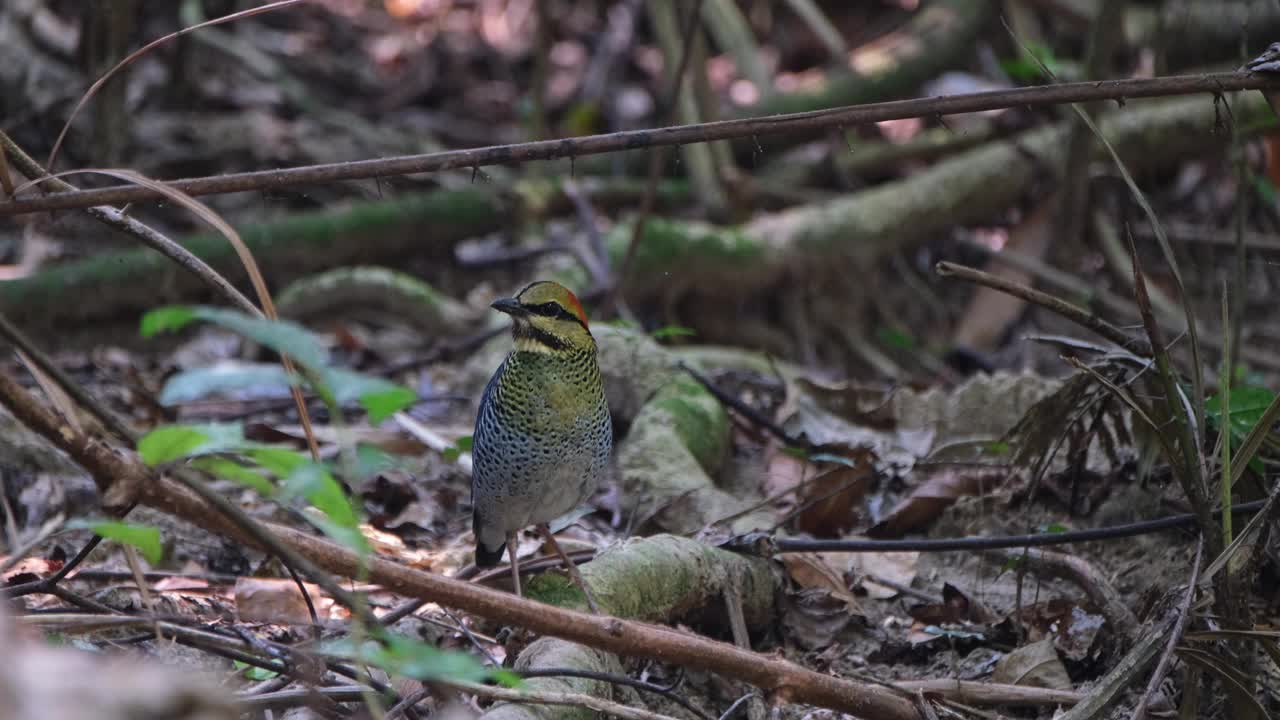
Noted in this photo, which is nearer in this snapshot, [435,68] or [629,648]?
[629,648]

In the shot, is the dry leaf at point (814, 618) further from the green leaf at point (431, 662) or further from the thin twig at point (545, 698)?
the green leaf at point (431, 662)

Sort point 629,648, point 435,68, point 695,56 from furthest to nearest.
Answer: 1. point 435,68
2. point 695,56
3. point 629,648

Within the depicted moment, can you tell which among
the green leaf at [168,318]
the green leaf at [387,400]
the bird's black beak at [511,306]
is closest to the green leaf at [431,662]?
the green leaf at [387,400]

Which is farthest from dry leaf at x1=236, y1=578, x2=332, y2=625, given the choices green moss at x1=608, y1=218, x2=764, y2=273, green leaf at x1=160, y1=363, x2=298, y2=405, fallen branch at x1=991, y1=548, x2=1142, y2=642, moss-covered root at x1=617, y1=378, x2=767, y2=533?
green moss at x1=608, y1=218, x2=764, y2=273

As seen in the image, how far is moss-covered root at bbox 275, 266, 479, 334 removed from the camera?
6.93 meters

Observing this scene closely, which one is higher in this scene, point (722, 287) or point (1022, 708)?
point (722, 287)

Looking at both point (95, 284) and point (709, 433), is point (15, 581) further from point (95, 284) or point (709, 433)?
point (95, 284)

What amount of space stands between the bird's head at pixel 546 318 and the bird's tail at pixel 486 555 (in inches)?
24.8

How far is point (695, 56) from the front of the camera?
795 centimetres

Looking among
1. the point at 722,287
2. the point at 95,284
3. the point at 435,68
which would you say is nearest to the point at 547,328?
the point at 722,287

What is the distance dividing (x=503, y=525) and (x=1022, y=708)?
1562 millimetres

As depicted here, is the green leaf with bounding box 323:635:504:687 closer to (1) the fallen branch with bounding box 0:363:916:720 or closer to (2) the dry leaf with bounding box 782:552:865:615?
(1) the fallen branch with bounding box 0:363:916:720

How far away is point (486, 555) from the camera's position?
3.84m

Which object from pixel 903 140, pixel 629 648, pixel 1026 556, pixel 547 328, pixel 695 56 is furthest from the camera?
pixel 903 140
